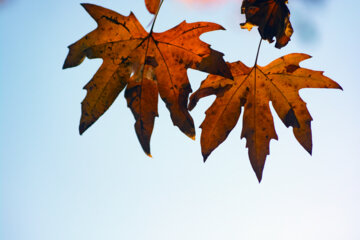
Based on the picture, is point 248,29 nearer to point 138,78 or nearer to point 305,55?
point 305,55

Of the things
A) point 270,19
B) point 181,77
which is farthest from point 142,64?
point 270,19

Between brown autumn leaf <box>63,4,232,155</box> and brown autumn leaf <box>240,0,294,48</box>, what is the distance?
5.0 inches

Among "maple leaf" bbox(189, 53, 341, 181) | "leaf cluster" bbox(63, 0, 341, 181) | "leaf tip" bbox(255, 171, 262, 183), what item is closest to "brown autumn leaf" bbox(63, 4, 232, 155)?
"leaf cluster" bbox(63, 0, 341, 181)

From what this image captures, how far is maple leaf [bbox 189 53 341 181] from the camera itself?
4.09 ft

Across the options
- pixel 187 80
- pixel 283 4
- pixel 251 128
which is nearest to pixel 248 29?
pixel 283 4

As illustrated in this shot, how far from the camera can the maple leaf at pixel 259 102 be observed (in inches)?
49.1

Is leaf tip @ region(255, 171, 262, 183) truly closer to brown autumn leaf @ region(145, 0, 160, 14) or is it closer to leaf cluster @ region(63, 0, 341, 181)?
leaf cluster @ region(63, 0, 341, 181)

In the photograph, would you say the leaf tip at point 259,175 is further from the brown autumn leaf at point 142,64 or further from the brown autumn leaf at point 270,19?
the brown autumn leaf at point 270,19

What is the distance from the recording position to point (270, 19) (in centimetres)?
119

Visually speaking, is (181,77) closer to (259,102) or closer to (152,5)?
(152,5)

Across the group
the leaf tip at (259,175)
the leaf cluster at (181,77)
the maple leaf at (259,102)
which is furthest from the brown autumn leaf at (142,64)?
the leaf tip at (259,175)

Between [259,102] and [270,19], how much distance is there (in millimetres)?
373

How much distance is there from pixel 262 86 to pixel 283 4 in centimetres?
37

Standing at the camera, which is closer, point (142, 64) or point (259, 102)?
point (142, 64)
